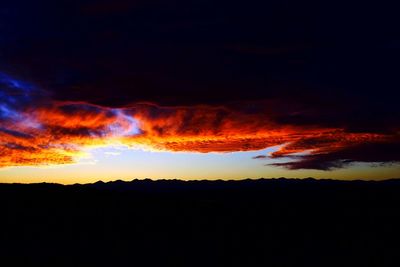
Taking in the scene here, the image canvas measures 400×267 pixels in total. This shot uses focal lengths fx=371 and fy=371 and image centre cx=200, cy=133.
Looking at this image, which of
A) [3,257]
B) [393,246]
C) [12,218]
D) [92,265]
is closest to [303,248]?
[393,246]

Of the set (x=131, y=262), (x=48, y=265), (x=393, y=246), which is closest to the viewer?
(x=48, y=265)

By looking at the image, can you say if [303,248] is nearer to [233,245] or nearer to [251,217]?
[233,245]

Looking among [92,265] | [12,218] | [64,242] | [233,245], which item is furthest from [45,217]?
[233,245]

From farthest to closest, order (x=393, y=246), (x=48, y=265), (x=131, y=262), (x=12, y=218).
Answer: (x=12, y=218) < (x=393, y=246) < (x=131, y=262) < (x=48, y=265)

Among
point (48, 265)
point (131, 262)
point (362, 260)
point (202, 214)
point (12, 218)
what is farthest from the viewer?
point (202, 214)

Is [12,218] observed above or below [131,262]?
above

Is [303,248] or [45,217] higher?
[45,217]

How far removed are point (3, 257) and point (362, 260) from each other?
98.5ft

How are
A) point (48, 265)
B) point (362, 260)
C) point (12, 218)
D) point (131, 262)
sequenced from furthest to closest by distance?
1. point (12, 218)
2. point (362, 260)
3. point (131, 262)
4. point (48, 265)

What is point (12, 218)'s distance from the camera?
4375 centimetres

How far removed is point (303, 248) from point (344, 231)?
1221 cm

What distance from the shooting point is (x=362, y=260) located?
106ft

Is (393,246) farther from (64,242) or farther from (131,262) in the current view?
(64,242)

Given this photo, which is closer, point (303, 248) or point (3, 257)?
point (3, 257)
